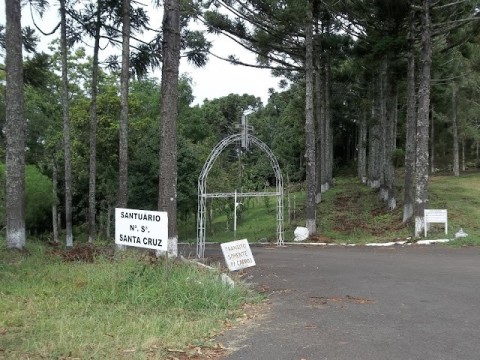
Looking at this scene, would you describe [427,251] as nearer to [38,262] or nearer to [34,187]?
[38,262]

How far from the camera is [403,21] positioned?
2188 cm

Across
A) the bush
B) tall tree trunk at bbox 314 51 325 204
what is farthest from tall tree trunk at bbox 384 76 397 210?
the bush

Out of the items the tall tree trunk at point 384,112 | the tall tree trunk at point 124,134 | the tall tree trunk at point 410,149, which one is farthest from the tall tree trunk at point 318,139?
the tall tree trunk at point 124,134

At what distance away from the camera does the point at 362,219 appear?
958 inches

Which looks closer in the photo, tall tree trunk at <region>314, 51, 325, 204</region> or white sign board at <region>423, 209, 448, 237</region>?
white sign board at <region>423, 209, 448, 237</region>

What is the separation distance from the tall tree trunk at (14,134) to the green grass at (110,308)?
2386mm

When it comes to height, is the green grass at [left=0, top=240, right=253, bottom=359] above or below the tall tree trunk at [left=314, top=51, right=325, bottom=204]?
below

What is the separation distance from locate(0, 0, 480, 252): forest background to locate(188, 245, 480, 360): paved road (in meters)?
3.57

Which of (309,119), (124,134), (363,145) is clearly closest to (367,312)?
(124,134)

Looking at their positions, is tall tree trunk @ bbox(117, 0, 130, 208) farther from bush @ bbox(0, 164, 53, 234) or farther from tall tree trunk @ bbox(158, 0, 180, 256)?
bush @ bbox(0, 164, 53, 234)

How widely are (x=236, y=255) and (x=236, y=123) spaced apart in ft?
65.8

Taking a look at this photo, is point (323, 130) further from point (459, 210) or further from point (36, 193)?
point (36, 193)

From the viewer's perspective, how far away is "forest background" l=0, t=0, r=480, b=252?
18828mm

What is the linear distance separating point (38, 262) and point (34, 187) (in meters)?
19.3
